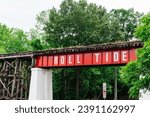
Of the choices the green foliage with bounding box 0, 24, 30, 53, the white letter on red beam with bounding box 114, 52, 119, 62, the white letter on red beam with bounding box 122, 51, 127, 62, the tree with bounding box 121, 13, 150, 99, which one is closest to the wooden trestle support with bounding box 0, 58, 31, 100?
the white letter on red beam with bounding box 114, 52, 119, 62

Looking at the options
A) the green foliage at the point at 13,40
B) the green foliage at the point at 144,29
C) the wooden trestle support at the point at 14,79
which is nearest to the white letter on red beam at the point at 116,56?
the wooden trestle support at the point at 14,79

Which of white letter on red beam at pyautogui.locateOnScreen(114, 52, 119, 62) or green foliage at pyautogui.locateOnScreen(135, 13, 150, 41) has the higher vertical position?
green foliage at pyautogui.locateOnScreen(135, 13, 150, 41)

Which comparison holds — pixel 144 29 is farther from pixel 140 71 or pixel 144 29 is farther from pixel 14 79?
pixel 14 79

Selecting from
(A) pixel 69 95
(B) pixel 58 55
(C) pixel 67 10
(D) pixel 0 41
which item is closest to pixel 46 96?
(B) pixel 58 55

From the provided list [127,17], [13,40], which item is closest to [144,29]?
[13,40]

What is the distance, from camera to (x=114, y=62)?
2505cm

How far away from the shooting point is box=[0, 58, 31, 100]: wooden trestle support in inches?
1235

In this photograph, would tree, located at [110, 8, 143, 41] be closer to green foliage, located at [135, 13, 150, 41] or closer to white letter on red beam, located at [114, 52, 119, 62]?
white letter on red beam, located at [114, 52, 119, 62]

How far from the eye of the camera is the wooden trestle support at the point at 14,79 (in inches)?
1235

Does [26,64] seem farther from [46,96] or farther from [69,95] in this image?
[69,95]

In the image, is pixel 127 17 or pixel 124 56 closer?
pixel 124 56

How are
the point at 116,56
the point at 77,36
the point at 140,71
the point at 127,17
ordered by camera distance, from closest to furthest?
the point at 140,71
the point at 116,56
the point at 77,36
the point at 127,17

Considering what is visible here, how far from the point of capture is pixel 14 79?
31.3 metres

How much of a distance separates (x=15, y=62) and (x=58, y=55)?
5156 millimetres
